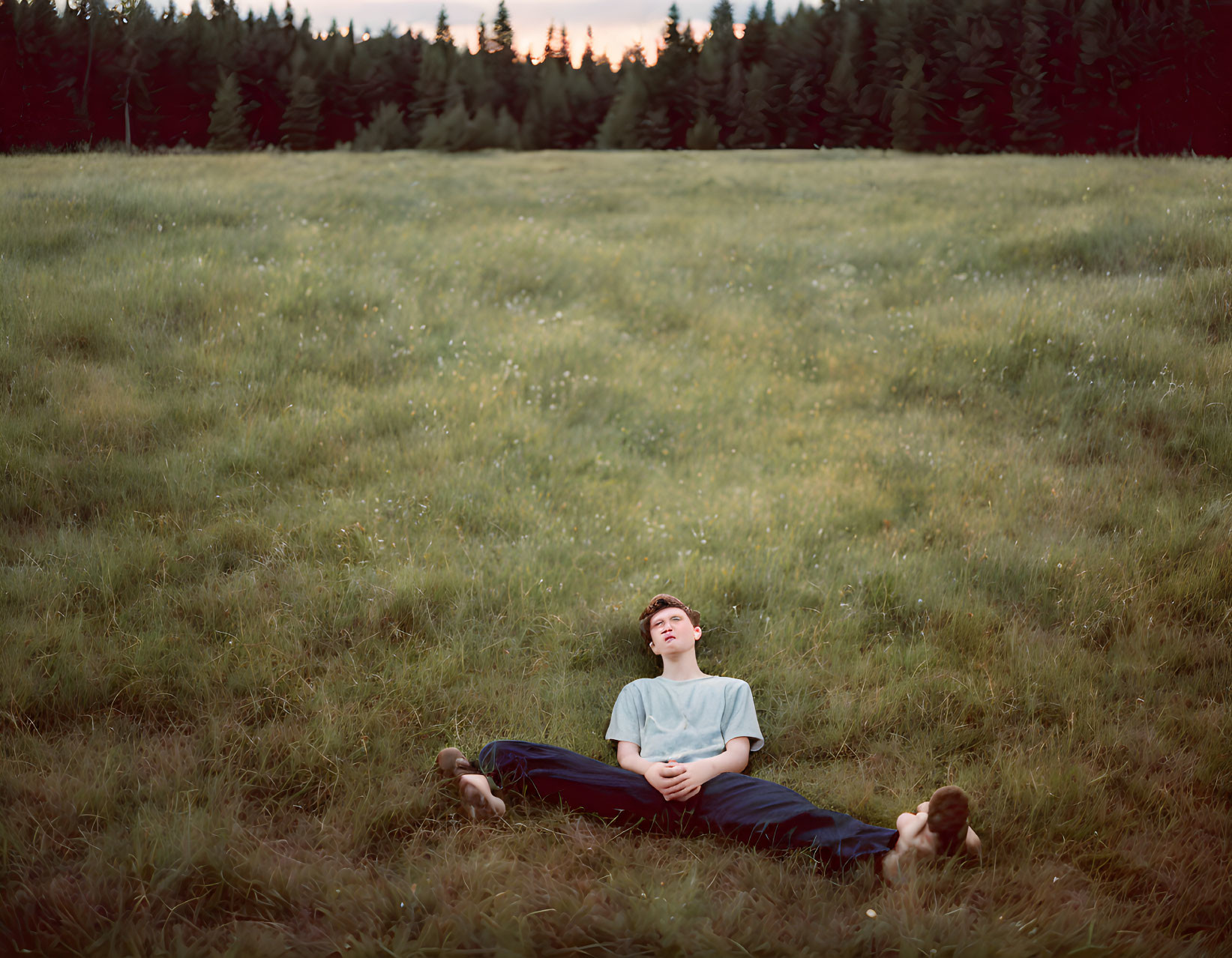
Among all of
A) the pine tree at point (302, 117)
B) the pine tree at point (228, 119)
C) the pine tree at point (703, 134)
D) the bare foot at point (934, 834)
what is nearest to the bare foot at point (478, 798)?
the bare foot at point (934, 834)

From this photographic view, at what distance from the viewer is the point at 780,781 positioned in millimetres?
3678

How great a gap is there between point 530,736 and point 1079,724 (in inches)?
116

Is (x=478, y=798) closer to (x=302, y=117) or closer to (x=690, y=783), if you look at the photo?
(x=690, y=783)

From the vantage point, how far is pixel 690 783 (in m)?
3.33

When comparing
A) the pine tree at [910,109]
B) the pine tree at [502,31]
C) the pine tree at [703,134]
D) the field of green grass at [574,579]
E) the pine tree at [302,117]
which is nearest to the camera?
the field of green grass at [574,579]

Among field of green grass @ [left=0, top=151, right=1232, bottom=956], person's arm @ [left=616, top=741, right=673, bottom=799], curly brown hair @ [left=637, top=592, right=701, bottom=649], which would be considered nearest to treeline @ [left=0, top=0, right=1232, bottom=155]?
field of green grass @ [left=0, top=151, right=1232, bottom=956]

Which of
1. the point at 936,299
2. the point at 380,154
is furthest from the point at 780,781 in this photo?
the point at 380,154

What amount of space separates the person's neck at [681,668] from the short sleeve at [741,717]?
0.86 feet

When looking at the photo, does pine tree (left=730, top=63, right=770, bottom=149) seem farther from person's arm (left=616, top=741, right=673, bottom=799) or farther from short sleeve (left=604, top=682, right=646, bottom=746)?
person's arm (left=616, top=741, right=673, bottom=799)

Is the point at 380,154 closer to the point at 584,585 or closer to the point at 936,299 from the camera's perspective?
the point at 936,299

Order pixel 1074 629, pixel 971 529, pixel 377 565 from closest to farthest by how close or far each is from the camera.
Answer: pixel 1074 629 → pixel 377 565 → pixel 971 529

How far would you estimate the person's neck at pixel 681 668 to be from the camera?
4066 mm

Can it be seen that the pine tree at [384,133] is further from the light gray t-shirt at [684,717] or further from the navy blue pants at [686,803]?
the navy blue pants at [686,803]

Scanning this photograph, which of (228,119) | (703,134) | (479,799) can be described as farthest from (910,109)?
(479,799)
